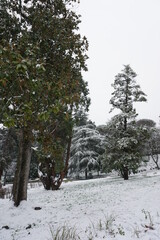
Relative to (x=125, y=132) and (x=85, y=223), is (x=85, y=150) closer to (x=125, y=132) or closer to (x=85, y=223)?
(x=125, y=132)

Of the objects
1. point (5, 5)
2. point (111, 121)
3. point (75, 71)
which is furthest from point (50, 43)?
point (111, 121)

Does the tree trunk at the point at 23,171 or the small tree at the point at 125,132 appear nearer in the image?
the tree trunk at the point at 23,171

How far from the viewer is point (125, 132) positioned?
18562mm

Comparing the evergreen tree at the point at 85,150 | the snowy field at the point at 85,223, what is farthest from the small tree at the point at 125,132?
the evergreen tree at the point at 85,150

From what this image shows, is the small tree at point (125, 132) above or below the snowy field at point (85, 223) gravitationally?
above

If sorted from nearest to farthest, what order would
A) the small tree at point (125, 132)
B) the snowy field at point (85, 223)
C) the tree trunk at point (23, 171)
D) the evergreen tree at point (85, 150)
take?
the snowy field at point (85, 223) → the tree trunk at point (23, 171) → the small tree at point (125, 132) → the evergreen tree at point (85, 150)

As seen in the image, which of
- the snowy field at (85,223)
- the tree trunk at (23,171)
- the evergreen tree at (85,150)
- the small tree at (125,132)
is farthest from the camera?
the evergreen tree at (85,150)

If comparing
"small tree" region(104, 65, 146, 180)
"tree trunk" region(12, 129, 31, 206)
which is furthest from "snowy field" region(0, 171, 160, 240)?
"small tree" region(104, 65, 146, 180)

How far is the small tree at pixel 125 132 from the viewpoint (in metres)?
17.1

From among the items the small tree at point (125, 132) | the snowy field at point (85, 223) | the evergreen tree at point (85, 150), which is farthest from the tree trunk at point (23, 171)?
the evergreen tree at point (85, 150)

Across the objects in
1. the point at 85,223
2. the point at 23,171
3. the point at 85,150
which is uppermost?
the point at 85,150

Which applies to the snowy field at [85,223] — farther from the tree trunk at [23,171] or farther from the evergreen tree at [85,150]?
A: the evergreen tree at [85,150]

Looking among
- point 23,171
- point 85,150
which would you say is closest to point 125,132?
point 23,171

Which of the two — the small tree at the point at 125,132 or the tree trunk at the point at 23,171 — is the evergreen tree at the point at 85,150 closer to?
the small tree at the point at 125,132
